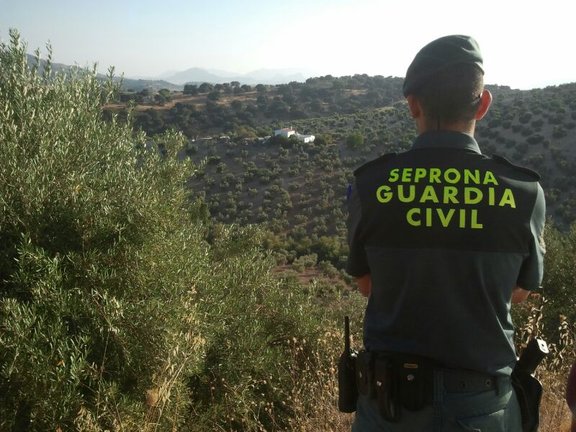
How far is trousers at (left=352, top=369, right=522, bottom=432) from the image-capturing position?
64.9 inches

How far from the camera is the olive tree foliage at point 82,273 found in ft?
11.6

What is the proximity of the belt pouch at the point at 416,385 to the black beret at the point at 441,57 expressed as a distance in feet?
3.51

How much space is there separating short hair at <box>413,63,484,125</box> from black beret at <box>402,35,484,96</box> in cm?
2

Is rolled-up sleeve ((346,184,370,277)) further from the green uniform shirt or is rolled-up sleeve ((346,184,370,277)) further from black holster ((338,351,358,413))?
black holster ((338,351,358,413))

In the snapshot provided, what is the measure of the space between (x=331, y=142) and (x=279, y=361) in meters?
33.1

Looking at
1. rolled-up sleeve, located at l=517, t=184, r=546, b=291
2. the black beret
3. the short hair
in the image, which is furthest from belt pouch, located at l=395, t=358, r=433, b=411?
the black beret

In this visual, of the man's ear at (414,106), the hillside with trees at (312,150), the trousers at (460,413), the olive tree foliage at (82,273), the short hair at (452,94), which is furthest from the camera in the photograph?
the hillside with trees at (312,150)

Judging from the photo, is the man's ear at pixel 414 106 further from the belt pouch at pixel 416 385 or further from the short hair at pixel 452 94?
the belt pouch at pixel 416 385

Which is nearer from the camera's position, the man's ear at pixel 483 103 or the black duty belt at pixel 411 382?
the black duty belt at pixel 411 382

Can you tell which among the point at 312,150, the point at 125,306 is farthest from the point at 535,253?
the point at 312,150

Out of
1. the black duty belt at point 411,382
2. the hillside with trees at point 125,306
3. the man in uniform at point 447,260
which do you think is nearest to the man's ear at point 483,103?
the man in uniform at point 447,260

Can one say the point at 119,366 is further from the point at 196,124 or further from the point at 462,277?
the point at 196,124

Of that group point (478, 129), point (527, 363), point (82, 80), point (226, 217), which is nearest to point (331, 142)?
point (478, 129)

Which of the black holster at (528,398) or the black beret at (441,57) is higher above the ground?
the black beret at (441,57)
